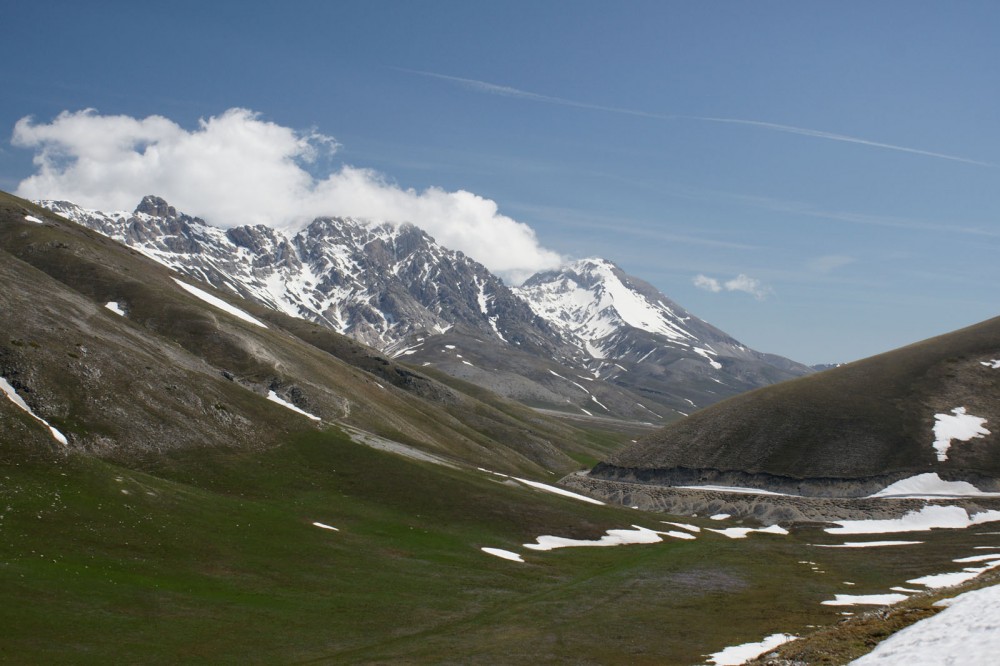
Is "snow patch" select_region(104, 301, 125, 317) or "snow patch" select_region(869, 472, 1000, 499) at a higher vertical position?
"snow patch" select_region(104, 301, 125, 317)

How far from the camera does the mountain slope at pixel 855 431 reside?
402ft

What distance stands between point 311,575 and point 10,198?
159870 millimetres

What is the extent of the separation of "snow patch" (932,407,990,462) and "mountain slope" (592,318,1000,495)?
164mm

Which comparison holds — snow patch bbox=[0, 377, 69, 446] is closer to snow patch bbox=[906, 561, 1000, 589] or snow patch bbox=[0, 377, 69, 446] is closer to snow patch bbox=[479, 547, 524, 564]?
snow patch bbox=[479, 547, 524, 564]

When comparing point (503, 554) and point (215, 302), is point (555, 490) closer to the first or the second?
point (503, 554)

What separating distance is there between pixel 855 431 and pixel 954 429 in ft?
48.8

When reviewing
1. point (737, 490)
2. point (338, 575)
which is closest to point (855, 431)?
point (737, 490)

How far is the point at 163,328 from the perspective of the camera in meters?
126

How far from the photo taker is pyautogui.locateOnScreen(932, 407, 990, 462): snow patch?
123863 millimetres

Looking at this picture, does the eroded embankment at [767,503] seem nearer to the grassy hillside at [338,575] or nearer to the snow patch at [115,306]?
the grassy hillside at [338,575]

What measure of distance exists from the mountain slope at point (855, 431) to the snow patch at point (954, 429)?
16 cm

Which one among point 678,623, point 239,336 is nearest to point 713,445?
point 239,336

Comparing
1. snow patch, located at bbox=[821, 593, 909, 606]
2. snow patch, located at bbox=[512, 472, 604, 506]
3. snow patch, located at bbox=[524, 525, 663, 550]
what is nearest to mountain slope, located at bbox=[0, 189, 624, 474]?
snow patch, located at bbox=[512, 472, 604, 506]

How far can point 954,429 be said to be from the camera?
420ft
